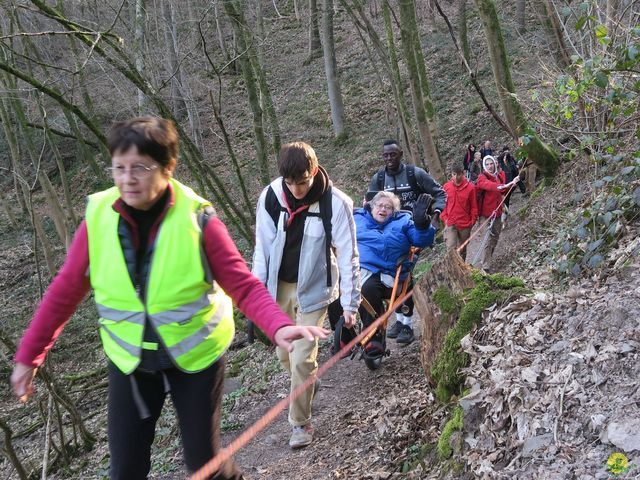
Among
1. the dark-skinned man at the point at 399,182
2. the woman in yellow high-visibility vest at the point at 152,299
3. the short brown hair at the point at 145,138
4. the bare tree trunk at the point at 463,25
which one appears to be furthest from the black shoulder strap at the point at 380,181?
the bare tree trunk at the point at 463,25

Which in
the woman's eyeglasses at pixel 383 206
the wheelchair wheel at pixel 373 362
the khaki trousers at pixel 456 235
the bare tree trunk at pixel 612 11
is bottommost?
the wheelchair wheel at pixel 373 362

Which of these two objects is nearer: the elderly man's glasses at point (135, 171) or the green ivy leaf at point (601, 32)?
the elderly man's glasses at point (135, 171)

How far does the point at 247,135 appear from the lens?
1030 inches

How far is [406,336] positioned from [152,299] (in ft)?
16.2

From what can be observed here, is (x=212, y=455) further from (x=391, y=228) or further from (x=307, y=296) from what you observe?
(x=391, y=228)

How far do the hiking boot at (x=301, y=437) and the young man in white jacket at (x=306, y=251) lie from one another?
53 cm

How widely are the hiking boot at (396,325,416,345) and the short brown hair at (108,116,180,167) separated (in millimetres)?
4955

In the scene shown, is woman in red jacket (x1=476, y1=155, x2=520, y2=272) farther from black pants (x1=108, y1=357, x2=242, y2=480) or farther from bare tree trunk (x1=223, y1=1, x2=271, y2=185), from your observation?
black pants (x1=108, y1=357, x2=242, y2=480)

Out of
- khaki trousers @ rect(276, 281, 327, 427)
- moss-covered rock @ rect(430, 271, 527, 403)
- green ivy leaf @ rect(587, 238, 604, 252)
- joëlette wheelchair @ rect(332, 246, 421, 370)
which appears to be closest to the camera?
moss-covered rock @ rect(430, 271, 527, 403)

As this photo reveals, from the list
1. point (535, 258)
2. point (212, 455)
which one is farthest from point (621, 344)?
point (535, 258)

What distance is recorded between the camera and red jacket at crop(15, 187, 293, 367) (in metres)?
2.73

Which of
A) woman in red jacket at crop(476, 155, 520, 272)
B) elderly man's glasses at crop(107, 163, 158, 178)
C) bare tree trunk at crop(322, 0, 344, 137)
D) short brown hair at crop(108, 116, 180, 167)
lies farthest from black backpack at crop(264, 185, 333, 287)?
bare tree trunk at crop(322, 0, 344, 137)

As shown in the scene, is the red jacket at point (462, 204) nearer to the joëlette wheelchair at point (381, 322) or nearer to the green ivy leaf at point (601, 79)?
the joëlette wheelchair at point (381, 322)

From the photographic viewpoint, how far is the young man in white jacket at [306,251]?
449cm
